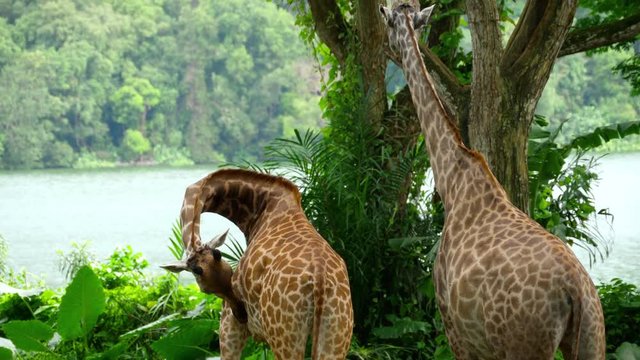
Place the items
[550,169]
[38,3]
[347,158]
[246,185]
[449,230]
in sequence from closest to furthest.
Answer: [449,230], [246,185], [347,158], [550,169], [38,3]

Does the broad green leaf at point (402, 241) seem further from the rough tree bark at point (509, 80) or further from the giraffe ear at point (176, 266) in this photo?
the giraffe ear at point (176, 266)

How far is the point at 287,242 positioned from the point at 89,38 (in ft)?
66.8

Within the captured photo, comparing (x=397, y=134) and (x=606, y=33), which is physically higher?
(x=606, y=33)

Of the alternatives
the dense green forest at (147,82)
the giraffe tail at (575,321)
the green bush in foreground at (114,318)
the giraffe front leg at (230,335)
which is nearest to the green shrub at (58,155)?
the dense green forest at (147,82)

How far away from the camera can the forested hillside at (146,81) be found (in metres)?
21.8

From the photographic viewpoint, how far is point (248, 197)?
11.3 ft

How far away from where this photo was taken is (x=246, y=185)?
11.3 ft

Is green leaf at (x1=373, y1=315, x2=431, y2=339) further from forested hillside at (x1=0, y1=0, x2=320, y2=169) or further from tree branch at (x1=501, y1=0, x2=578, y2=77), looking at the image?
forested hillside at (x1=0, y1=0, x2=320, y2=169)

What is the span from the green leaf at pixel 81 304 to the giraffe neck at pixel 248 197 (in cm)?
128

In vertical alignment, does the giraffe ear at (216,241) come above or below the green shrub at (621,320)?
above

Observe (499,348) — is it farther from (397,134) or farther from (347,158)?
(397,134)

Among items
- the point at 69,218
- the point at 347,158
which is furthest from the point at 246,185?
the point at 69,218

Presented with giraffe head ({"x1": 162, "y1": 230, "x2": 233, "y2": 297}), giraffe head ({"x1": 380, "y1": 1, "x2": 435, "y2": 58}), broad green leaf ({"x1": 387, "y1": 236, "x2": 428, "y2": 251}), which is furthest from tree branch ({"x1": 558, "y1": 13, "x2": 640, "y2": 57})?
giraffe head ({"x1": 162, "y1": 230, "x2": 233, "y2": 297})

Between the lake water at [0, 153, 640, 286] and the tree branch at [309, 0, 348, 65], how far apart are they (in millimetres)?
9508
